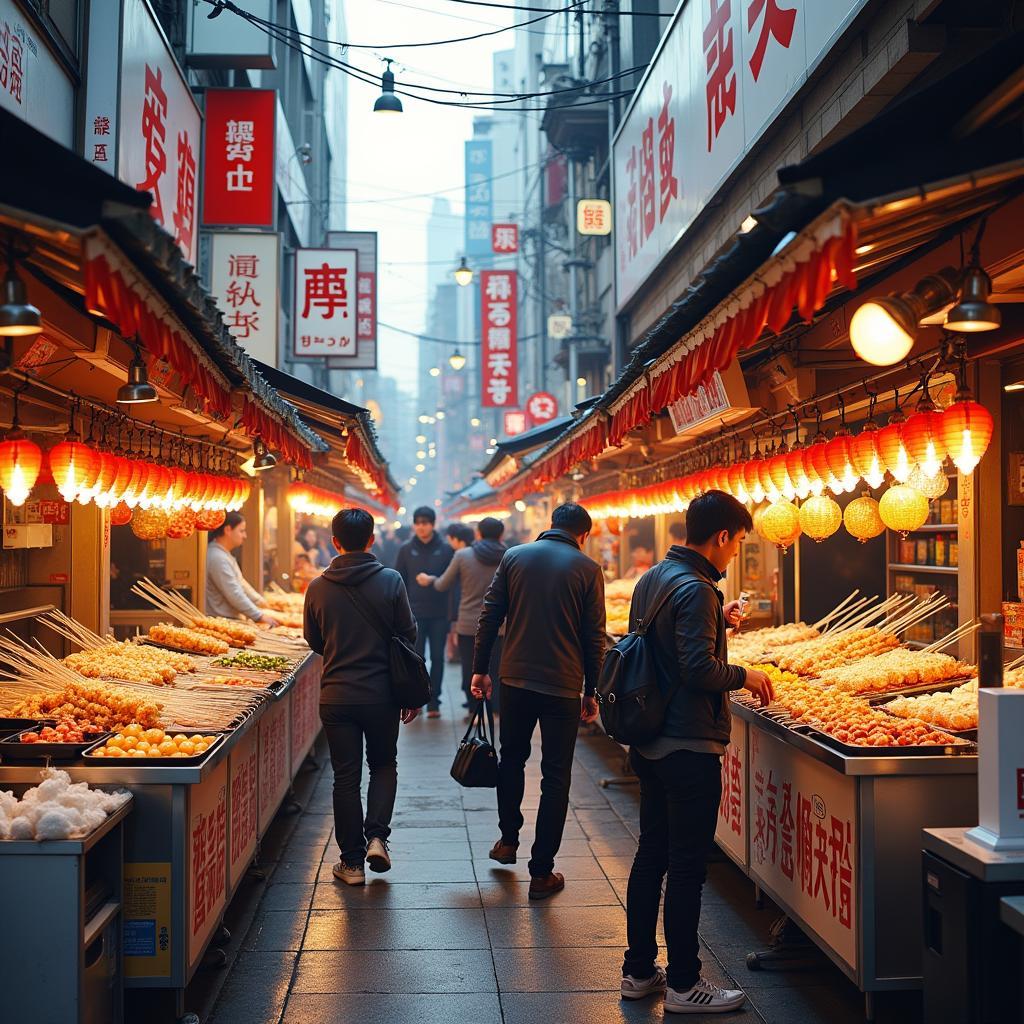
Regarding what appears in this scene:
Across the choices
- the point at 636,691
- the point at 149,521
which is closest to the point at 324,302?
the point at 149,521

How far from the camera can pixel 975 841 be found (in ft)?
13.3

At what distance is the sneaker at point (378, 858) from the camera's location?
7453mm

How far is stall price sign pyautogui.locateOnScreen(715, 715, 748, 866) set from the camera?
23.2ft

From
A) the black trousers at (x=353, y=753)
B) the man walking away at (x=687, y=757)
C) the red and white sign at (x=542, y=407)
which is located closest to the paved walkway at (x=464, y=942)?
the man walking away at (x=687, y=757)

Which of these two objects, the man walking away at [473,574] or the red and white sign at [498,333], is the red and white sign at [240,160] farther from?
the red and white sign at [498,333]

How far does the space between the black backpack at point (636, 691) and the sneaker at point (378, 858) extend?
2.61 m

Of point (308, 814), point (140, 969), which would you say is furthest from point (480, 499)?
point (140, 969)

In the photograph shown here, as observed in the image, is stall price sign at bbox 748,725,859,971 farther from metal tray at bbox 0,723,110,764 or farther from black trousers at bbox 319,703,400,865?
metal tray at bbox 0,723,110,764

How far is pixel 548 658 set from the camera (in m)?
7.27

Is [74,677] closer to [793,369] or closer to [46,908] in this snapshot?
[46,908]

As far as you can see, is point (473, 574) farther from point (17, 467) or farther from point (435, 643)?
point (17, 467)

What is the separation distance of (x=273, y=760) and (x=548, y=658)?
2436 millimetres

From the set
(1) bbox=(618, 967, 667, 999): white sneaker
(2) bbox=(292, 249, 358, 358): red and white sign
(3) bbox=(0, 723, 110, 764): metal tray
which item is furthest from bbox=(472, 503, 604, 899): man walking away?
(2) bbox=(292, 249, 358, 358): red and white sign

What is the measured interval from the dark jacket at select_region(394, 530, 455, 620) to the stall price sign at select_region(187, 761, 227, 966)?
333 inches
